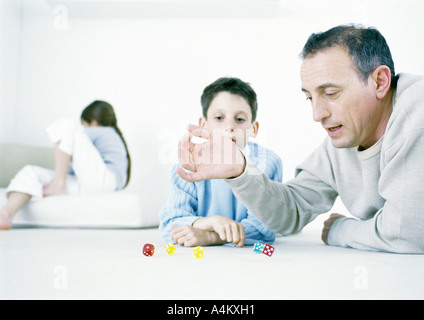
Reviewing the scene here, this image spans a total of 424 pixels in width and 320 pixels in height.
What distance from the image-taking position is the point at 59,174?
2127 millimetres

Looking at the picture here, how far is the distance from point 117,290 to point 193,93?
8.62 feet

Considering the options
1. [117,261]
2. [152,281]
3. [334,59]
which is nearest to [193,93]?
[334,59]

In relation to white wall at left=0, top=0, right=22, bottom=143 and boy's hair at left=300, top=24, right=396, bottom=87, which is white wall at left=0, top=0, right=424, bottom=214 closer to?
white wall at left=0, top=0, right=22, bottom=143

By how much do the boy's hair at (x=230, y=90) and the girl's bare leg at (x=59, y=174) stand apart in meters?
0.92

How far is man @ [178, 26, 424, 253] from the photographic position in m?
0.95

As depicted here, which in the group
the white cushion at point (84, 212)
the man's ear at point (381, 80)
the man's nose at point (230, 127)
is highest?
the man's ear at point (381, 80)

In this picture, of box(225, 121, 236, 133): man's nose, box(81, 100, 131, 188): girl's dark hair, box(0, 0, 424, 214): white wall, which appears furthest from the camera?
box(0, 0, 424, 214): white wall

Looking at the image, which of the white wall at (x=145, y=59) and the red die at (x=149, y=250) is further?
the white wall at (x=145, y=59)

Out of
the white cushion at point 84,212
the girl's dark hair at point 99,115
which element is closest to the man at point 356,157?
the white cushion at point 84,212

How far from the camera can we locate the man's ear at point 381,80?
1059 millimetres

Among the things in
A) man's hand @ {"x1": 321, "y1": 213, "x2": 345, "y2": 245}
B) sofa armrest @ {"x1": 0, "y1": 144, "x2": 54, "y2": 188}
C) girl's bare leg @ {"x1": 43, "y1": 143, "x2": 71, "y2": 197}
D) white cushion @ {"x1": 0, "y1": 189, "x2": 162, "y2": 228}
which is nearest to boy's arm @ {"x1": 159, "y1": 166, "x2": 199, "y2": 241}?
man's hand @ {"x1": 321, "y1": 213, "x2": 345, "y2": 245}

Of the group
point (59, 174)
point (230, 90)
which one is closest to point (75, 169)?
point (59, 174)

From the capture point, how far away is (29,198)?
2029mm

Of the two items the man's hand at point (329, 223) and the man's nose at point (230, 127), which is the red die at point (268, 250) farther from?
the man's nose at point (230, 127)
